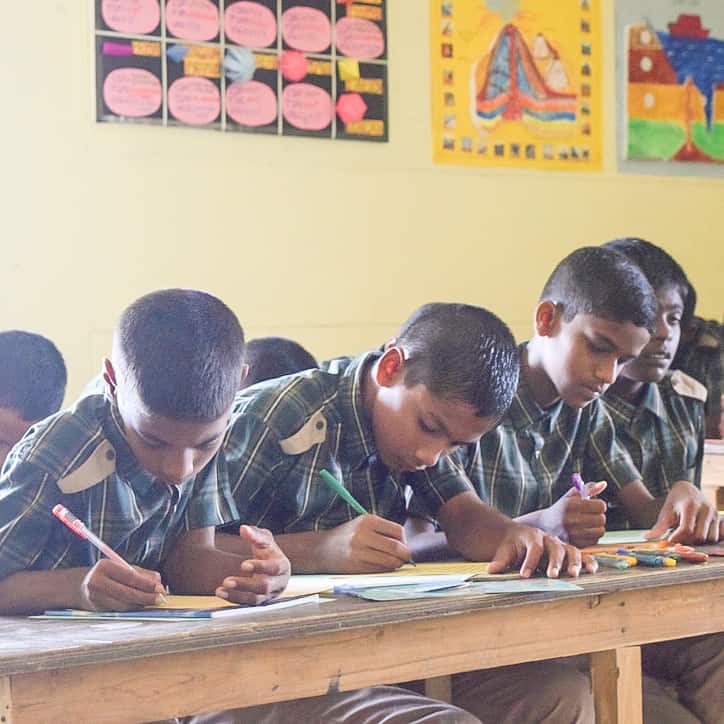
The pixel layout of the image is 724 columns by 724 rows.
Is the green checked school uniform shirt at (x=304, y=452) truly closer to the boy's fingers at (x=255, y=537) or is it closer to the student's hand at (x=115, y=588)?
the boy's fingers at (x=255, y=537)

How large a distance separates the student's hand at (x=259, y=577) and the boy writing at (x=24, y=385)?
76cm

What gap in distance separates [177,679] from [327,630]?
0.53ft

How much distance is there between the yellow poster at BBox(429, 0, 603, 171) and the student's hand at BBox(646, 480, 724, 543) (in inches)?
75.8

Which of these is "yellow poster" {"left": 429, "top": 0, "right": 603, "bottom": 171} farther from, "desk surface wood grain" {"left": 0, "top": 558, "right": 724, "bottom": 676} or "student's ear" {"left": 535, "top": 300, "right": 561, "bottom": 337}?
"desk surface wood grain" {"left": 0, "top": 558, "right": 724, "bottom": 676}

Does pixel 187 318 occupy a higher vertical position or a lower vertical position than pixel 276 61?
lower

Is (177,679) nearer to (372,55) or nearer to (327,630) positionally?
(327,630)

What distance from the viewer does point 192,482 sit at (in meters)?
1.61

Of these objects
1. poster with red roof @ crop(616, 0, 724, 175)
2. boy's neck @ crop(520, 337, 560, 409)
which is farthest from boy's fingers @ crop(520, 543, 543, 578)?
poster with red roof @ crop(616, 0, 724, 175)

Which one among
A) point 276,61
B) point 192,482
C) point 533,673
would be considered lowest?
point 533,673

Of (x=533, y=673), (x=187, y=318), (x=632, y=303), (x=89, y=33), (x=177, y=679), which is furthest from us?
(x=89, y=33)

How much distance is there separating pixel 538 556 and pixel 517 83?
253 cm

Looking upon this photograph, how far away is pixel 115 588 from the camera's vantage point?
133 centimetres

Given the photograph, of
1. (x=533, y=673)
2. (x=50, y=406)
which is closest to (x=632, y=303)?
(x=533, y=673)

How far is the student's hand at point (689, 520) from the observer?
6.16 ft
